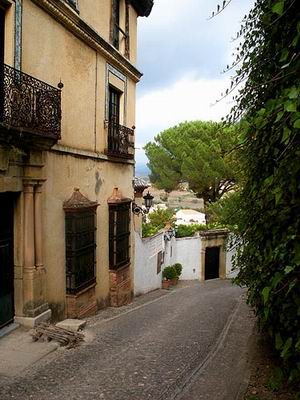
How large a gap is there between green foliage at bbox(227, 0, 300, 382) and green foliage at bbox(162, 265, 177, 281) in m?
13.5

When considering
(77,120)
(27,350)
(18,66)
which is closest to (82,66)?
(77,120)

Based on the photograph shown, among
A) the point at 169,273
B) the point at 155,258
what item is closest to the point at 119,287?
the point at 155,258

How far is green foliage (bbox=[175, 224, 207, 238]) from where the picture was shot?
23391mm

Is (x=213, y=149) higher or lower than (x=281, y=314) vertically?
higher

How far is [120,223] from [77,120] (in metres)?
3.50

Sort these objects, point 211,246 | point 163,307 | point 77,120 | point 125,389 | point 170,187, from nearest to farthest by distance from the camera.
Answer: point 125,389
point 77,120
point 163,307
point 211,246
point 170,187

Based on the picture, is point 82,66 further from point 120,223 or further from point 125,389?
point 125,389

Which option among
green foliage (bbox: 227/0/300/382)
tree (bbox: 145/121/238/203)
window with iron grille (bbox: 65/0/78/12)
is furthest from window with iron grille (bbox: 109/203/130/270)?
tree (bbox: 145/121/238/203)

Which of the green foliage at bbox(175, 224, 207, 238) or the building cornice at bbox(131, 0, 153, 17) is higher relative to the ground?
the building cornice at bbox(131, 0, 153, 17)

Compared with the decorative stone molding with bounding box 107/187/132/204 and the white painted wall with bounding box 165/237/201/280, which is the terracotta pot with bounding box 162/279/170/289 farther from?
the decorative stone molding with bounding box 107/187/132/204

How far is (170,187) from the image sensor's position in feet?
102

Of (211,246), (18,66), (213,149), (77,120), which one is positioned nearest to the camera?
(18,66)

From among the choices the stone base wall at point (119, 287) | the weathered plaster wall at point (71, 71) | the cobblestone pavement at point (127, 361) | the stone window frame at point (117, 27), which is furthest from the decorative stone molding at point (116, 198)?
the stone window frame at point (117, 27)

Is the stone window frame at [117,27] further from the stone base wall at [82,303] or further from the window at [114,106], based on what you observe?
the stone base wall at [82,303]
